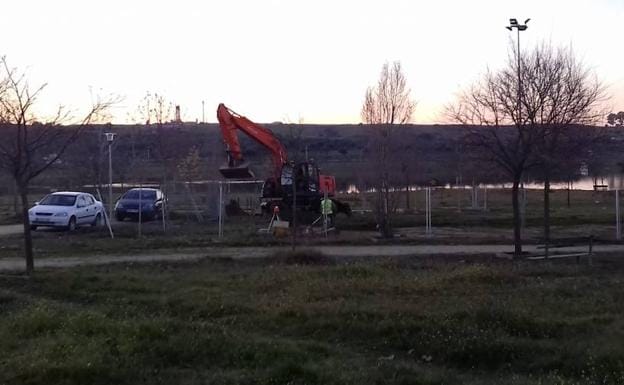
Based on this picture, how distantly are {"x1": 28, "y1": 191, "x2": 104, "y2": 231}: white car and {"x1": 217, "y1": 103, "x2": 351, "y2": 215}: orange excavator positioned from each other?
A: 16.7 feet

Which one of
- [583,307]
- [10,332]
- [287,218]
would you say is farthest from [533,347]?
[287,218]

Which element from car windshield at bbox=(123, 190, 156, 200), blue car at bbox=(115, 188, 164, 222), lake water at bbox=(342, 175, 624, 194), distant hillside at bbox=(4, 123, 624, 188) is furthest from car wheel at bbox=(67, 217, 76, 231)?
lake water at bbox=(342, 175, 624, 194)

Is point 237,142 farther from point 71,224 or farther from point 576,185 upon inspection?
point 576,185

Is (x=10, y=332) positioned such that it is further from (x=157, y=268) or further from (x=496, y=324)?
(x=157, y=268)

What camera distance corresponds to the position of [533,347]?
Result: 912 cm

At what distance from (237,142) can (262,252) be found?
12.9m

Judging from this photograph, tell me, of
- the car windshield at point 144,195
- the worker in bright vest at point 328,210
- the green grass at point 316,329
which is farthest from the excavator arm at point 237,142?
the green grass at point 316,329

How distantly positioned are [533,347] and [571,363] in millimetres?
684

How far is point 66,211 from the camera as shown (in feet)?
93.7

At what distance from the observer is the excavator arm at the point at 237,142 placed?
32.6m

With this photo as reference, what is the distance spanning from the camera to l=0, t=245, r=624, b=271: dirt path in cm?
1902

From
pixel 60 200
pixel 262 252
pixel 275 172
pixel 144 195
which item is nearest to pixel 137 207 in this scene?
pixel 144 195

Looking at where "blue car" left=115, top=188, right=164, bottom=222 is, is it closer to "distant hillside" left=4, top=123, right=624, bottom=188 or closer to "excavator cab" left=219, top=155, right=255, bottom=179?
"excavator cab" left=219, top=155, right=255, bottom=179

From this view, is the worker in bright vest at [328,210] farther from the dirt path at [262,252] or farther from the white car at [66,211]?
the white car at [66,211]
